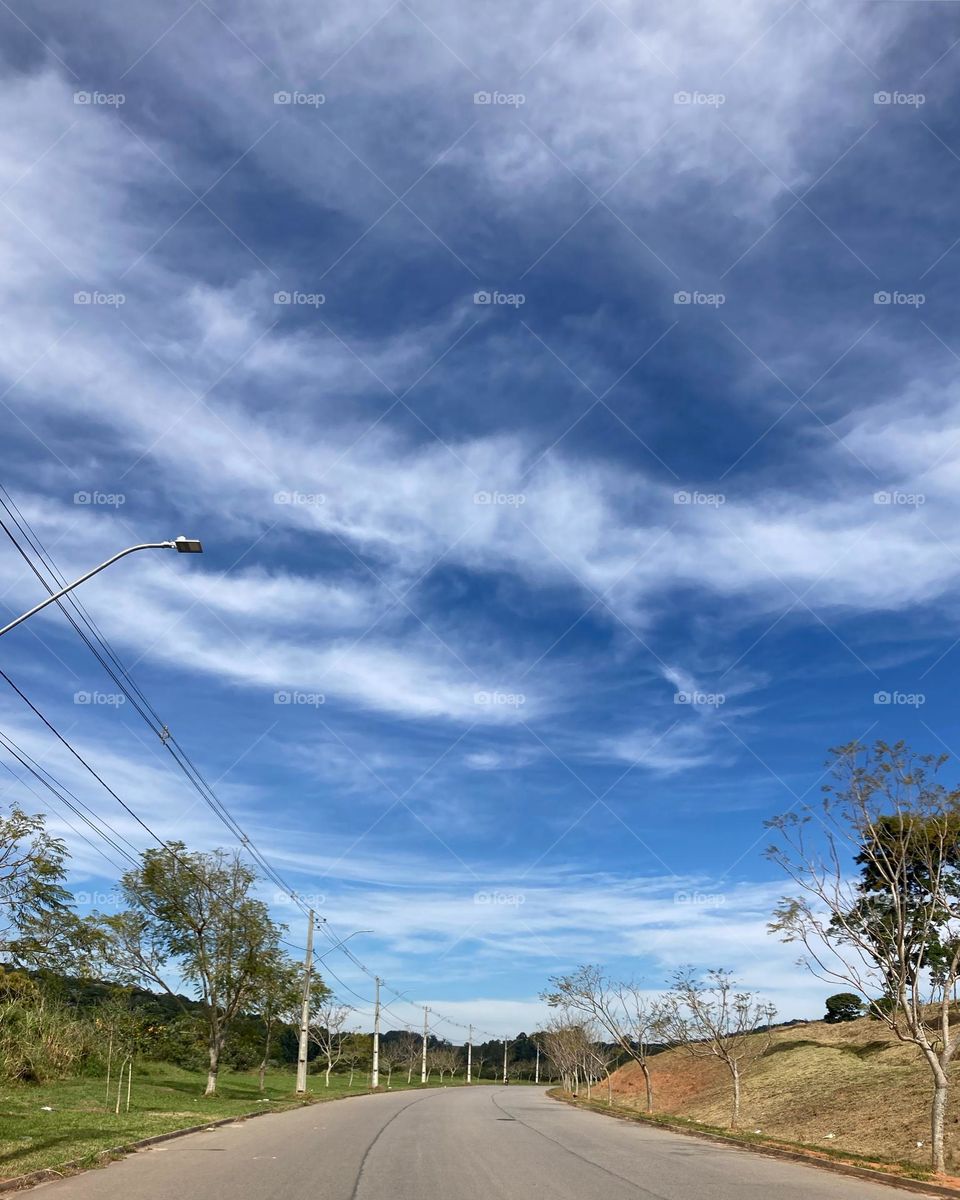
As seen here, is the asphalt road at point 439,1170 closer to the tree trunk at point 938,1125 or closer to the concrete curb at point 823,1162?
the concrete curb at point 823,1162

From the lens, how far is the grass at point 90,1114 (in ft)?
51.7

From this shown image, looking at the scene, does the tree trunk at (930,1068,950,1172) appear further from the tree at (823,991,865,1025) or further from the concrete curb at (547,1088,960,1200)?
the tree at (823,991,865,1025)

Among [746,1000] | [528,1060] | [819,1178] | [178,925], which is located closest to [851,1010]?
[746,1000]

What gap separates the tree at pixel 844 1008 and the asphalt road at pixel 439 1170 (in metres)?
35.6

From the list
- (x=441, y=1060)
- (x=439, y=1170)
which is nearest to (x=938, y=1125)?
(x=439, y=1170)

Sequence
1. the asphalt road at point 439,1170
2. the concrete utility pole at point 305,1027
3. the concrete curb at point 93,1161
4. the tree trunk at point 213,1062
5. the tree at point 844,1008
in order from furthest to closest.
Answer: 1. the tree at point 844,1008
2. the concrete utility pole at point 305,1027
3. the tree trunk at point 213,1062
4. the asphalt road at point 439,1170
5. the concrete curb at point 93,1161

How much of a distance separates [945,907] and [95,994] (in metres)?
42.0

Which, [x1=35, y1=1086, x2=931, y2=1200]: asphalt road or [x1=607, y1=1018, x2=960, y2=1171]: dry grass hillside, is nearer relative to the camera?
[x1=35, y1=1086, x2=931, y2=1200]: asphalt road

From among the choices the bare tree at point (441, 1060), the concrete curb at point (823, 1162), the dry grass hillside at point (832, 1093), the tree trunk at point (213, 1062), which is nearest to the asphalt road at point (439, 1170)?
the concrete curb at point (823, 1162)

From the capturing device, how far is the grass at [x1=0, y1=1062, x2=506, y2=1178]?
1576cm

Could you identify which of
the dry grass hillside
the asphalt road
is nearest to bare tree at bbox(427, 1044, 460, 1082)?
the dry grass hillside

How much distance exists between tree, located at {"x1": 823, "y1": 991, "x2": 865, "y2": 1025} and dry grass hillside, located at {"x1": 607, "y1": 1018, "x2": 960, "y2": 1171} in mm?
1145

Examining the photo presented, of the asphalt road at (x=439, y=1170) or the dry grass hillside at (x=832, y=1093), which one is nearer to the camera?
the asphalt road at (x=439, y=1170)

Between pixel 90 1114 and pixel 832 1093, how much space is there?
26276 millimetres
